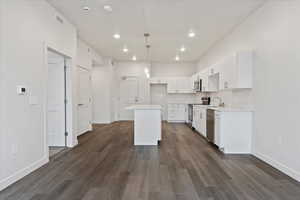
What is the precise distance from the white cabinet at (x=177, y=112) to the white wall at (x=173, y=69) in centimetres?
180

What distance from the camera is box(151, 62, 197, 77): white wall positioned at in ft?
34.7

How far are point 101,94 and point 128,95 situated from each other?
153cm

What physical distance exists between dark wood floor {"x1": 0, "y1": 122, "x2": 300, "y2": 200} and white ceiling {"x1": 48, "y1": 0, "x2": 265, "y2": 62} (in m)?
3.05

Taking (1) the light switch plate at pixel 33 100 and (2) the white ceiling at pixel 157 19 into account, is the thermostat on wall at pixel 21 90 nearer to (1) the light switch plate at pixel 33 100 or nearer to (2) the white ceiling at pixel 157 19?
(1) the light switch plate at pixel 33 100

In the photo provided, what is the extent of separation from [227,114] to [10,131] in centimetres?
405

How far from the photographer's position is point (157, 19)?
188 inches

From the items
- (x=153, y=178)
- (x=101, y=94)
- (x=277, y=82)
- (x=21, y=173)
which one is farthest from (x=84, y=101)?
(x=277, y=82)

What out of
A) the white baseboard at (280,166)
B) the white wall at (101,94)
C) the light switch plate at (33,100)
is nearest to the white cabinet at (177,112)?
the white wall at (101,94)

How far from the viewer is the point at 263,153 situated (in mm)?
4031

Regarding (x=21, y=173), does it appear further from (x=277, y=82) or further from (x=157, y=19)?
(x=277, y=82)

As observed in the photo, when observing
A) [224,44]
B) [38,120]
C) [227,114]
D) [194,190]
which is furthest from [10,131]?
[224,44]

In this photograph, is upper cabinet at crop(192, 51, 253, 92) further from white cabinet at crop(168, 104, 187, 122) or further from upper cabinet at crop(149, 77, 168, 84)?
upper cabinet at crop(149, 77, 168, 84)

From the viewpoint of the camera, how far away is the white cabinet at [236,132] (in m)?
4.52

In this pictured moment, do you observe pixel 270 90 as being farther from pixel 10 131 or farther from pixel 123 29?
pixel 10 131
